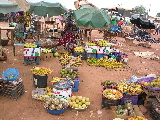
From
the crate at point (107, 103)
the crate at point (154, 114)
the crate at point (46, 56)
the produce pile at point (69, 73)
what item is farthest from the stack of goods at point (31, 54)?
the crate at point (154, 114)

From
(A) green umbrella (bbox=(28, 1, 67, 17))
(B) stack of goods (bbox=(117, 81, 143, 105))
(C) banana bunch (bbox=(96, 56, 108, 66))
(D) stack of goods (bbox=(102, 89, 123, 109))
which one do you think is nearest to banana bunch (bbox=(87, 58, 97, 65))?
(C) banana bunch (bbox=(96, 56, 108, 66))

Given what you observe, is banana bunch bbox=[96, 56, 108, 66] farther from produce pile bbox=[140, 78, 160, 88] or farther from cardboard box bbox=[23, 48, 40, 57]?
produce pile bbox=[140, 78, 160, 88]

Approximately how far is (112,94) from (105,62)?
430 cm

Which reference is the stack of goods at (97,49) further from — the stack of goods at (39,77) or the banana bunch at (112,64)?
the stack of goods at (39,77)

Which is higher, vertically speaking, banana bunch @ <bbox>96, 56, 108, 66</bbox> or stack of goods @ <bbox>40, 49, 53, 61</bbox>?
stack of goods @ <bbox>40, 49, 53, 61</bbox>

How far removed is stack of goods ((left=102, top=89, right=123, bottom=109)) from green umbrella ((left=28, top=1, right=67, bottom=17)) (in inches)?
404

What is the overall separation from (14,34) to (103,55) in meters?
5.77

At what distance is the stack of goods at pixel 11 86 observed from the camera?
5684mm

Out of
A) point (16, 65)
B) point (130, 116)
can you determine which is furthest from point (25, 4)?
point (130, 116)

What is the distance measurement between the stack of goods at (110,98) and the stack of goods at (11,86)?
8.90ft

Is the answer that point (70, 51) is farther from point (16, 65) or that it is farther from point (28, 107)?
point (28, 107)

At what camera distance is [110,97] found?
18.5ft

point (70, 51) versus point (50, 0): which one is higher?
point (50, 0)

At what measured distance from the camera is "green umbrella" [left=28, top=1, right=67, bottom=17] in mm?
14141
